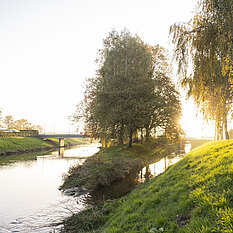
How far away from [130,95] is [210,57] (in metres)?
19.5

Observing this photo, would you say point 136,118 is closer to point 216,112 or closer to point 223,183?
point 216,112

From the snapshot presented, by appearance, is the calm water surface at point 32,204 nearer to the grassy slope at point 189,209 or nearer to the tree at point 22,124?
the grassy slope at point 189,209

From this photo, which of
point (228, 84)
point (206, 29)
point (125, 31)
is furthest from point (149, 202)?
point (125, 31)

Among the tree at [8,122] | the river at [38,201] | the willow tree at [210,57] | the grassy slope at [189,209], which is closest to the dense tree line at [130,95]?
the river at [38,201]

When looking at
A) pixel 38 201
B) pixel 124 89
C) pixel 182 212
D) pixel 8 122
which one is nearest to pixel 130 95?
pixel 124 89

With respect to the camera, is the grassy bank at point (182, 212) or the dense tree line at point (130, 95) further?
the dense tree line at point (130, 95)

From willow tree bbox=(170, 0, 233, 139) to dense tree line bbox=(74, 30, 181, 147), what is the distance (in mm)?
17664

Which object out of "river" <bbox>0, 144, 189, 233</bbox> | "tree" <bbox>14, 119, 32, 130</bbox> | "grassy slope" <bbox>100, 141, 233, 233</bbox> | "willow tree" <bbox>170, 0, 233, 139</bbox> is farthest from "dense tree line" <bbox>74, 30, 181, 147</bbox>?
"tree" <bbox>14, 119, 32, 130</bbox>

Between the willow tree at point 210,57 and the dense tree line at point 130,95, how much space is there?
58.0ft

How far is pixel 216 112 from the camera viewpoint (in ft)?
30.0

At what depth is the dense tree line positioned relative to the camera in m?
28.8

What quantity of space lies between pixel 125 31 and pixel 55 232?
31.9 meters

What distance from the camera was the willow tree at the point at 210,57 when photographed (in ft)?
26.9

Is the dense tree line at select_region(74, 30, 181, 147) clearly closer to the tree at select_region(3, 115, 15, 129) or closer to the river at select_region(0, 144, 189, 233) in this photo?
the river at select_region(0, 144, 189, 233)
